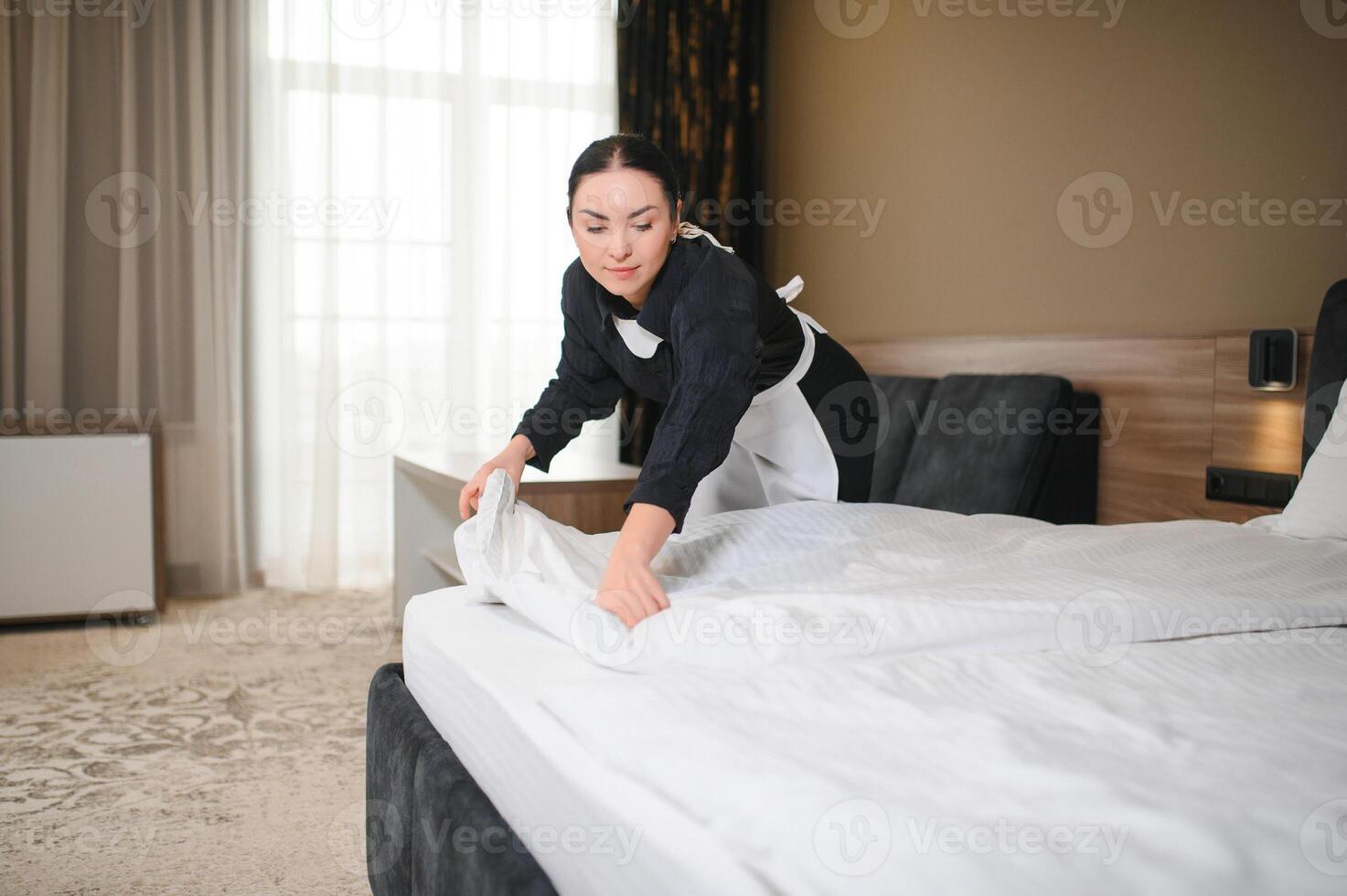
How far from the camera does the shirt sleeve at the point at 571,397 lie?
67.2 inches

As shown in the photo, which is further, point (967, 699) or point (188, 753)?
point (188, 753)

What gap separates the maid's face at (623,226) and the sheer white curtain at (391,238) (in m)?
2.80

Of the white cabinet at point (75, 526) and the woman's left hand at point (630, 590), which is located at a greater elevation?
the woman's left hand at point (630, 590)

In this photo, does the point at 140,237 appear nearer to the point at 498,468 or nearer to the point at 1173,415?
the point at 498,468

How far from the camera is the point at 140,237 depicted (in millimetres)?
3895

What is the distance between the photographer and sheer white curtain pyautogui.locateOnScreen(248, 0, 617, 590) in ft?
13.4

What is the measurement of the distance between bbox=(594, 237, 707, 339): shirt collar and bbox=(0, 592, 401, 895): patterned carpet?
41.1 inches

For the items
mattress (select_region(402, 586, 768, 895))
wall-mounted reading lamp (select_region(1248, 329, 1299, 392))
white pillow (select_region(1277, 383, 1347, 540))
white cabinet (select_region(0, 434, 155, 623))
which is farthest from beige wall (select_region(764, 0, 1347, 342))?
white cabinet (select_region(0, 434, 155, 623))

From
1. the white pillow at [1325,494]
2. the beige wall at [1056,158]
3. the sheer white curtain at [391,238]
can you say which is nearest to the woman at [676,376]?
the white pillow at [1325,494]

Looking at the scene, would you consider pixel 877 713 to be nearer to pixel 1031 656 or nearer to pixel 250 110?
pixel 1031 656

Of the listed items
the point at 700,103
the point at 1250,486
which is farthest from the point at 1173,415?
the point at 700,103

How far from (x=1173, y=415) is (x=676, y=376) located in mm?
1437

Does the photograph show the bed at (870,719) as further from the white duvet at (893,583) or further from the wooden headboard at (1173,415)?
the wooden headboard at (1173,415)

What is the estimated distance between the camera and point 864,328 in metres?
3.89
